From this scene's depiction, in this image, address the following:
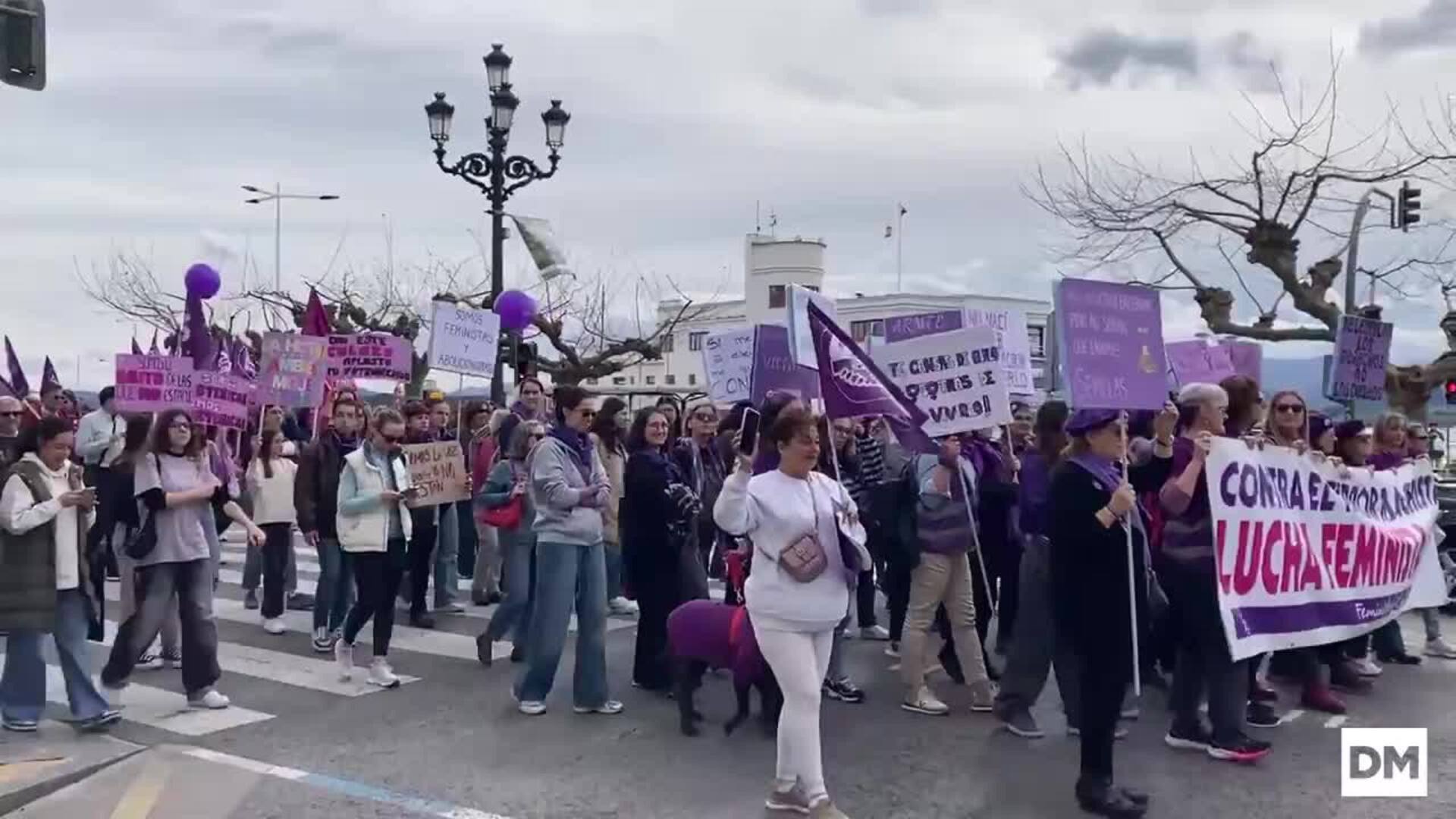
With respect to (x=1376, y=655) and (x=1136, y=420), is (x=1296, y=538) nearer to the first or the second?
(x=1136, y=420)

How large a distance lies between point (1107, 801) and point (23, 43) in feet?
20.6

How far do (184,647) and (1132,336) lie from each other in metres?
5.41

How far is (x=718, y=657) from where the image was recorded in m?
6.81

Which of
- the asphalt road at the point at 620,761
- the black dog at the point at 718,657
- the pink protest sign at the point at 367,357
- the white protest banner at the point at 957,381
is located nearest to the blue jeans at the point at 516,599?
the asphalt road at the point at 620,761

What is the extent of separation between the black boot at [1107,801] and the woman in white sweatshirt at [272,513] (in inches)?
259

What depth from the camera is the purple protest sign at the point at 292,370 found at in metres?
10.9

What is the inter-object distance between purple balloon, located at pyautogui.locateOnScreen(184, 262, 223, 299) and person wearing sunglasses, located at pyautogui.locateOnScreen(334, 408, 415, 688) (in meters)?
3.30

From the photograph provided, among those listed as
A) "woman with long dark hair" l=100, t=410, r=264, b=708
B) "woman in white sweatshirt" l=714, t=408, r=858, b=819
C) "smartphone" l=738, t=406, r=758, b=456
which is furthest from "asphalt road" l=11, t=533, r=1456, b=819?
"smartphone" l=738, t=406, r=758, b=456

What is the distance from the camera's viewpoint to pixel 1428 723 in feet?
24.6

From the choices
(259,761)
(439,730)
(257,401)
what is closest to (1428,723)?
(439,730)

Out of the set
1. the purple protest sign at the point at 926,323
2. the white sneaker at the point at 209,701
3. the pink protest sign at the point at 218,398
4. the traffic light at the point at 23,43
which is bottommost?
the white sneaker at the point at 209,701

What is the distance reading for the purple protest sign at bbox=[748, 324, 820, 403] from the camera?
9.50 meters

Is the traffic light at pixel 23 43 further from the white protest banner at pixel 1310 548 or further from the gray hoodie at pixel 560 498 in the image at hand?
the white protest banner at pixel 1310 548

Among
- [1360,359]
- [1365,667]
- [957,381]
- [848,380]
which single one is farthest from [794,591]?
[1360,359]
